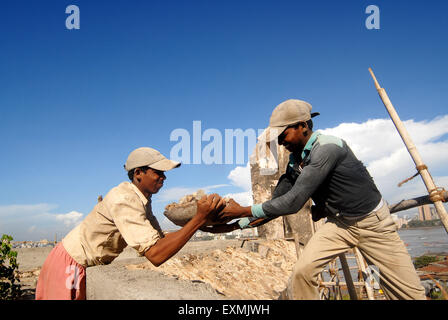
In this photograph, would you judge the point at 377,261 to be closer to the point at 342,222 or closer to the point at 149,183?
the point at 342,222

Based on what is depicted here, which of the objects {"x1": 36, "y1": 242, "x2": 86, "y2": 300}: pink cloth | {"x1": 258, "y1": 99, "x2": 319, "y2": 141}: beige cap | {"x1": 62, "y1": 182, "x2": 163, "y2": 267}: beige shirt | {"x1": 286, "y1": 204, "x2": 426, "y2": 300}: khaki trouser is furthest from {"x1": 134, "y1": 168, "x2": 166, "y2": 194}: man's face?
{"x1": 286, "y1": 204, "x2": 426, "y2": 300}: khaki trouser

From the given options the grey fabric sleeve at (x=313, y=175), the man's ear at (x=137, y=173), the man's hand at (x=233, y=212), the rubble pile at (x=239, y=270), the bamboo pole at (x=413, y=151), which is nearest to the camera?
the grey fabric sleeve at (x=313, y=175)

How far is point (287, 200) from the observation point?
8.80 ft

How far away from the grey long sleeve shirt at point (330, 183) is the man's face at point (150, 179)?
3.29 ft

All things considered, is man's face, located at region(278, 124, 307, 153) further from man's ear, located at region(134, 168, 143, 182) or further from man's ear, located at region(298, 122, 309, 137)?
man's ear, located at region(134, 168, 143, 182)

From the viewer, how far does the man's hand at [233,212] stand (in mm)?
3107

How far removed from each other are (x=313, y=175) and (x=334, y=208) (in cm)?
49

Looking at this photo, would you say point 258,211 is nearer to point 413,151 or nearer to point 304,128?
point 304,128

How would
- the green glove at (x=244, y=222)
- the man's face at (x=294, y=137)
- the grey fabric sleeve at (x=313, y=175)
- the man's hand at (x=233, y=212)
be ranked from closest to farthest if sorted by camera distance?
the grey fabric sleeve at (x=313, y=175) < the man's face at (x=294, y=137) < the man's hand at (x=233, y=212) < the green glove at (x=244, y=222)

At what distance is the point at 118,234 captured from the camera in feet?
8.98

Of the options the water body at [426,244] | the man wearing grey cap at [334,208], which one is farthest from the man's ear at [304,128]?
Result: the water body at [426,244]

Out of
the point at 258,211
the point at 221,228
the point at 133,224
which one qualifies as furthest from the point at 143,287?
the point at 258,211

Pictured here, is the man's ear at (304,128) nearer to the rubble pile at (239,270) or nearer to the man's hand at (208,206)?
the man's hand at (208,206)
